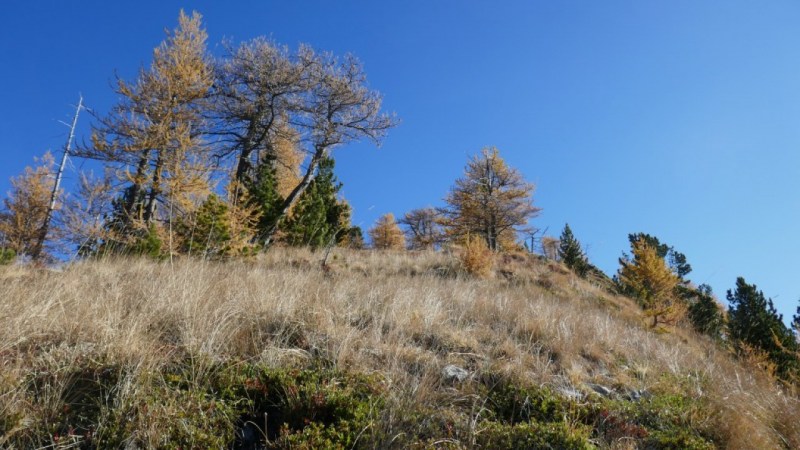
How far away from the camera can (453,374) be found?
345cm

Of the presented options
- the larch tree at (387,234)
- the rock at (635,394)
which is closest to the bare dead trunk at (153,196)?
the rock at (635,394)

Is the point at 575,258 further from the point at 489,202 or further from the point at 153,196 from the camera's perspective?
the point at 153,196

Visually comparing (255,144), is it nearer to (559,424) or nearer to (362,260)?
(362,260)

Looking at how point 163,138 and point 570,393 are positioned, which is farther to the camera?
point 163,138

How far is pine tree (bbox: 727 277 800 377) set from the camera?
15344 mm

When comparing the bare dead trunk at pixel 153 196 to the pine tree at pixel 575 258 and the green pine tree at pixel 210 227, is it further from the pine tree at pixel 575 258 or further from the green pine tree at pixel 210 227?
the pine tree at pixel 575 258

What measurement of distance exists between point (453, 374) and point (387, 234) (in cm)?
3696

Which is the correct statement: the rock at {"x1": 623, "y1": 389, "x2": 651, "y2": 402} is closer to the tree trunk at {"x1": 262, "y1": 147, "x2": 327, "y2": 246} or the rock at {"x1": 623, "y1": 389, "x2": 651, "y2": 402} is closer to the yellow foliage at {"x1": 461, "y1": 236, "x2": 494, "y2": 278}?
the yellow foliage at {"x1": 461, "y1": 236, "x2": 494, "y2": 278}

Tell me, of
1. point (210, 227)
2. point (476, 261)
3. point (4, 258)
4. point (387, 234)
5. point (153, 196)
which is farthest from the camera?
point (387, 234)

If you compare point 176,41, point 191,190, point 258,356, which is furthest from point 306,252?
point 258,356

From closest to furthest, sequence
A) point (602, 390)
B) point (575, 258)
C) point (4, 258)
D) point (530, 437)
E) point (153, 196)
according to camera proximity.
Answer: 1. point (530, 437)
2. point (602, 390)
3. point (4, 258)
4. point (153, 196)
5. point (575, 258)

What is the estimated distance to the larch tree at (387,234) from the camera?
40000mm

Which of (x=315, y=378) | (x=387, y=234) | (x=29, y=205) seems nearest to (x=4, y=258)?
(x=315, y=378)

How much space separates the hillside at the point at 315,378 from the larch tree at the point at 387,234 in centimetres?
3462
